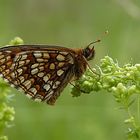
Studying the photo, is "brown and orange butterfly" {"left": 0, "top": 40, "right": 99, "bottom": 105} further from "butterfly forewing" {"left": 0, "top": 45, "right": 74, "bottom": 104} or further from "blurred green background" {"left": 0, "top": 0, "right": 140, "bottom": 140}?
"blurred green background" {"left": 0, "top": 0, "right": 140, "bottom": 140}

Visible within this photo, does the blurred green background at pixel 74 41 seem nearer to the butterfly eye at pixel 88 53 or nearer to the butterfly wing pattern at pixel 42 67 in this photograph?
the butterfly wing pattern at pixel 42 67

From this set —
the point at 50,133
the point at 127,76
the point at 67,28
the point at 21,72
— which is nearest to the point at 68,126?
the point at 50,133

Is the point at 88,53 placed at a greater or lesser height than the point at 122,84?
greater

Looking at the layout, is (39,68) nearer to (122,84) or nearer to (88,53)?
(88,53)

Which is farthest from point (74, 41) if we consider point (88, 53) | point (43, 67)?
point (43, 67)

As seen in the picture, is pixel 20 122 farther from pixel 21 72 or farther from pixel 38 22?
pixel 38 22

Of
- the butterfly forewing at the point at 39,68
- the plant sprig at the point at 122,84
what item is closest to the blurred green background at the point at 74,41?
the butterfly forewing at the point at 39,68

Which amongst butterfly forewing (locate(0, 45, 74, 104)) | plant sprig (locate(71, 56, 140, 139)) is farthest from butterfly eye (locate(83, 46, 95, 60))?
plant sprig (locate(71, 56, 140, 139))
